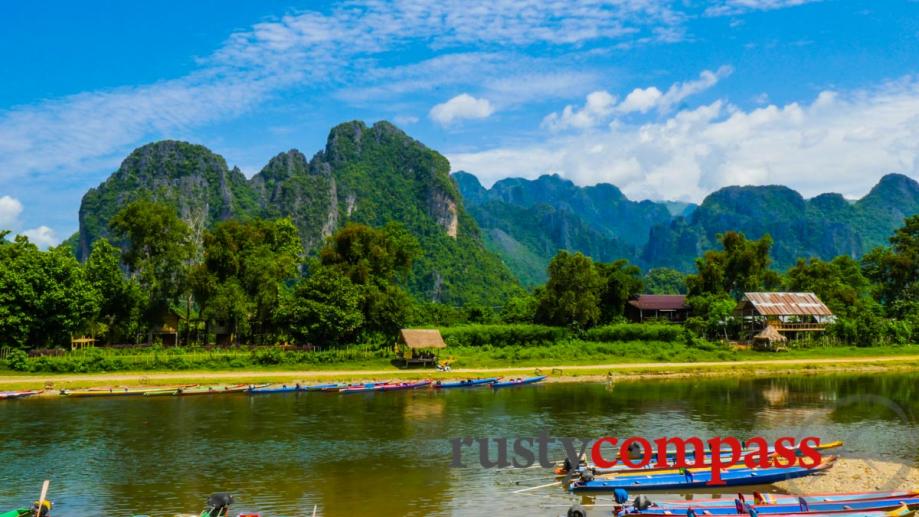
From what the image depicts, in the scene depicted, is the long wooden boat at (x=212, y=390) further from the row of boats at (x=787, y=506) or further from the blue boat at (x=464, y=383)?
the row of boats at (x=787, y=506)

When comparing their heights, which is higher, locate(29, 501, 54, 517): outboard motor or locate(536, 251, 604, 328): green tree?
locate(536, 251, 604, 328): green tree

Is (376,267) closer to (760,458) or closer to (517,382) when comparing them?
(517,382)

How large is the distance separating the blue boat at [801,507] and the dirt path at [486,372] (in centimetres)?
3492

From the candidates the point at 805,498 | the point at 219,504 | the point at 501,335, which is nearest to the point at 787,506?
the point at 805,498

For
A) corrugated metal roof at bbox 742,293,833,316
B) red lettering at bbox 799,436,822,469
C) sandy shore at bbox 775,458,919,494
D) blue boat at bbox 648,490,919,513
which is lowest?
sandy shore at bbox 775,458,919,494

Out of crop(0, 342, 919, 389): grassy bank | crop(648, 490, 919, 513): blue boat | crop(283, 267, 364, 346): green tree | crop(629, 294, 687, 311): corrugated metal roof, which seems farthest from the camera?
crop(629, 294, 687, 311): corrugated metal roof

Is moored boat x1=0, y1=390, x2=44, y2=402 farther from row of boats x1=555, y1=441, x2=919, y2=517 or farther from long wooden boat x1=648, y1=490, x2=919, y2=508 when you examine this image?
long wooden boat x1=648, y1=490, x2=919, y2=508

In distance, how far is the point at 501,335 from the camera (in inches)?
2726

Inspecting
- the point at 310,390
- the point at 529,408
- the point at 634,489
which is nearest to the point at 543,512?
the point at 634,489

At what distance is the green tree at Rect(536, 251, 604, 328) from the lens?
74.2 m

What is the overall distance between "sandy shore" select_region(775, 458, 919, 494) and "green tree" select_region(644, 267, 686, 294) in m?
140

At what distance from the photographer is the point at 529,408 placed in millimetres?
42375

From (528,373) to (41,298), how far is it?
1506 inches

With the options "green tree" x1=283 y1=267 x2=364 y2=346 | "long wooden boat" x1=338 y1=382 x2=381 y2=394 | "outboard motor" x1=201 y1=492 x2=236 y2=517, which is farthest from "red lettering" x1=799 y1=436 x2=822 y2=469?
"green tree" x1=283 y1=267 x2=364 y2=346
